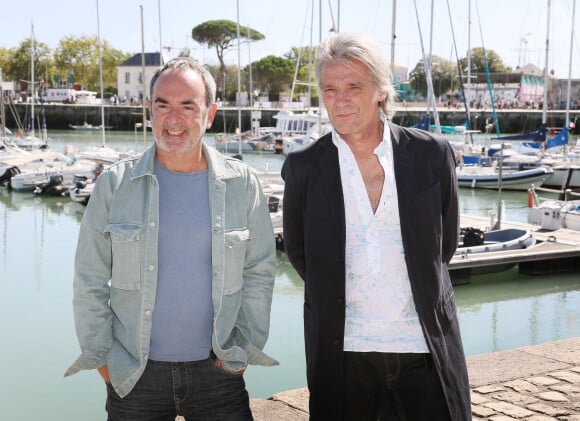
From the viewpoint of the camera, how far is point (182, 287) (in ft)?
7.42

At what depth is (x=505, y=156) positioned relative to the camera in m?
28.2

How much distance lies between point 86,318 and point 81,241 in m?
0.23

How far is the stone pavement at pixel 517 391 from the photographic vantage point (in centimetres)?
355

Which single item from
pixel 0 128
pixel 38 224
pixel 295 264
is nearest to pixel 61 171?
pixel 38 224

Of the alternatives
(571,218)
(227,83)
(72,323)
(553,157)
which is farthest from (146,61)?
(72,323)

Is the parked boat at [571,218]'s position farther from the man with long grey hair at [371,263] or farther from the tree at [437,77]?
the tree at [437,77]

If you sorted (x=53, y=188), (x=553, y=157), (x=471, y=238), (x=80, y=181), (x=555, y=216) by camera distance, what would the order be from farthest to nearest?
(x=553, y=157), (x=53, y=188), (x=80, y=181), (x=555, y=216), (x=471, y=238)

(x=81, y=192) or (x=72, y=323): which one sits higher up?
(x=81, y=192)

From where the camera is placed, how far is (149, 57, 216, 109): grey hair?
2.34 meters

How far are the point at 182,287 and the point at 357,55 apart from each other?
84cm

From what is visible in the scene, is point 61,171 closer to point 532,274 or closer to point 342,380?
point 532,274

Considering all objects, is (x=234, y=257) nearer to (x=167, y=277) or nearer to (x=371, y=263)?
(x=167, y=277)

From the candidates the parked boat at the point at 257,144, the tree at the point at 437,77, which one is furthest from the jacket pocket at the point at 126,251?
the tree at the point at 437,77

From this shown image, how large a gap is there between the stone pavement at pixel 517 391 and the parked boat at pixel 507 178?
21.8 meters
